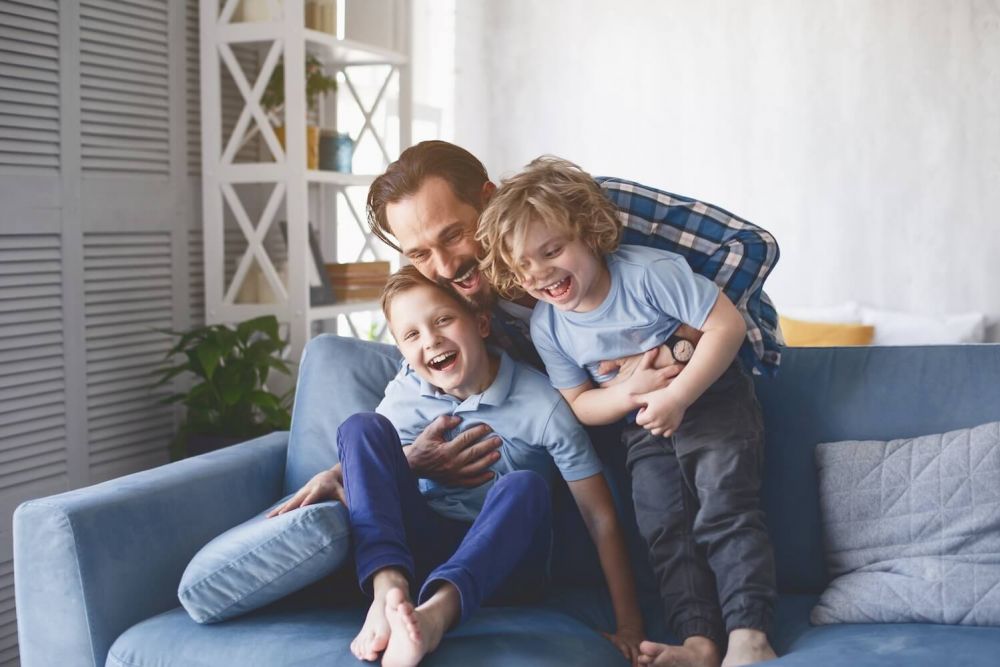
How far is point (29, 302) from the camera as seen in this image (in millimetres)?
2713

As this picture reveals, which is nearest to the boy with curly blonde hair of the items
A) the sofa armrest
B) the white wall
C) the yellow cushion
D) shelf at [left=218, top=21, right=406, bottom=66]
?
the sofa armrest

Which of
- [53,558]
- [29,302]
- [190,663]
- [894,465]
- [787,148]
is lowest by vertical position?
[190,663]

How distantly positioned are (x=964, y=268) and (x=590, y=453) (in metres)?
2.58

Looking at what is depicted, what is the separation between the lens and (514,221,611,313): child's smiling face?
1.78m

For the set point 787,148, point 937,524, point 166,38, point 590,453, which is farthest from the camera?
point 787,148

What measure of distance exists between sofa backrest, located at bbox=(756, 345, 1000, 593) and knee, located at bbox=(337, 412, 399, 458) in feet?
2.30

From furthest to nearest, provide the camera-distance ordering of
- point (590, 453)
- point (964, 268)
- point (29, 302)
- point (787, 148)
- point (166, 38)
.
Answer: point (787, 148) → point (964, 268) → point (166, 38) → point (29, 302) → point (590, 453)

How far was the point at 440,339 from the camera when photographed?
1905 mm

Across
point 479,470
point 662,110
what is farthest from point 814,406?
point 662,110

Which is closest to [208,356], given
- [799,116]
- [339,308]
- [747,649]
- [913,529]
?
[339,308]

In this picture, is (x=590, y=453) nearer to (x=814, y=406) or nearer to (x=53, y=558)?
(x=814, y=406)

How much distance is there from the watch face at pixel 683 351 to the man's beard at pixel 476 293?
0.37 meters

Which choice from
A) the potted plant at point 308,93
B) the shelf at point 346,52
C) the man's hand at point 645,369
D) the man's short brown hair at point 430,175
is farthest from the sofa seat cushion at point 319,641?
the shelf at point 346,52

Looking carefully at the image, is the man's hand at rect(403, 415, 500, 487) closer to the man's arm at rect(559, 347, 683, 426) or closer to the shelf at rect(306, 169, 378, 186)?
the man's arm at rect(559, 347, 683, 426)
